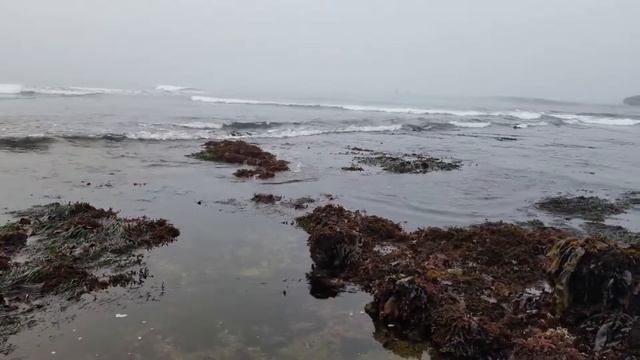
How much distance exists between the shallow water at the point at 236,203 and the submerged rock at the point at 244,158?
0.73 meters

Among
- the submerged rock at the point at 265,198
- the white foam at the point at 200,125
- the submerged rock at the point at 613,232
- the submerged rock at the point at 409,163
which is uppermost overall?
the white foam at the point at 200,125

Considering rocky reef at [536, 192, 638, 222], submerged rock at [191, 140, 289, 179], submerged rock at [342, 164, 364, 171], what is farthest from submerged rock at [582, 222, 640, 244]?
submerged rock at [191, 140, 289, 179]

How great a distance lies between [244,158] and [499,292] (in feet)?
49.8

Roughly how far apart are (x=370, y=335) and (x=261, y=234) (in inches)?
188

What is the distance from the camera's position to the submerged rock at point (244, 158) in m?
18.3

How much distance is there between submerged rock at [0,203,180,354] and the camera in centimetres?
755

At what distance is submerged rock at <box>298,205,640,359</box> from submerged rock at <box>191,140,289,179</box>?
29.6 feet

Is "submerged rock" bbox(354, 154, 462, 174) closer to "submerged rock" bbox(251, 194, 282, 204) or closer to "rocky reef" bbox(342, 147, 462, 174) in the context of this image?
"rocky reef" bbox(342, 147, 462, 174)

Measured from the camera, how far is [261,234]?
36.3 feet

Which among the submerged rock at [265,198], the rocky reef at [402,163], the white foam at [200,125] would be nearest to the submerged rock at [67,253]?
the submerged rock at [265,198]

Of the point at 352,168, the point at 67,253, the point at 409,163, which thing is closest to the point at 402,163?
the point at 409,163

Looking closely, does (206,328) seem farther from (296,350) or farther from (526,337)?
(526,337)

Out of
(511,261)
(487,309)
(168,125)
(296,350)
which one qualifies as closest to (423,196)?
(511,261)

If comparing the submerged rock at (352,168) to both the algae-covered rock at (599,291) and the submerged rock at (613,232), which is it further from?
the algae-covered rock at (599,291)
